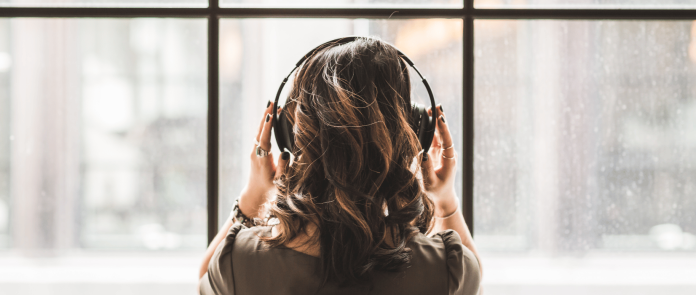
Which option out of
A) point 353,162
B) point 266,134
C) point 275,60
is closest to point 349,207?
point 353,162

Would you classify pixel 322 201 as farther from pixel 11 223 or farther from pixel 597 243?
pixel 11 223

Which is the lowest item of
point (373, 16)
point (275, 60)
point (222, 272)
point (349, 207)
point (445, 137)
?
point (222, 272)

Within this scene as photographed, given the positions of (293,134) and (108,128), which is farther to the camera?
(108,128)

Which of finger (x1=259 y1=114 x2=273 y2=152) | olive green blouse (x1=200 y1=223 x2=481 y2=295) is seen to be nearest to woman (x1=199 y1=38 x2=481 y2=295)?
olive green blouse (x1=200 y1=223 x2=481 y2=295)

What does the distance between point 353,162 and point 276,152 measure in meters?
0.67

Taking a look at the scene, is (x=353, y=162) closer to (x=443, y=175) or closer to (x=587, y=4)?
(x=443, y=175)

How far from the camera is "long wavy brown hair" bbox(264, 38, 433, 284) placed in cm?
60

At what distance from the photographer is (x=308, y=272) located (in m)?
0.61

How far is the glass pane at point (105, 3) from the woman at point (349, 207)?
0.79m

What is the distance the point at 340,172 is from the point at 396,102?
0.15m

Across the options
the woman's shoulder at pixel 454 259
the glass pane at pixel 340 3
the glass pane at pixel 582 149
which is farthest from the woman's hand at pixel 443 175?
the glass pane at pixel 340 3

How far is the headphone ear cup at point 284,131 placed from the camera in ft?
2.35

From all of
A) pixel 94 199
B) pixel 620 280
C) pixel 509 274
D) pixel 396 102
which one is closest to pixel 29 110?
pixel 94 199

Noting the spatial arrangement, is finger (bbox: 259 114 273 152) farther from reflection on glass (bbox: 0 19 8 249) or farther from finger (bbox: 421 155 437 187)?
reflection on glass (bbox: 0 19 8 249)
